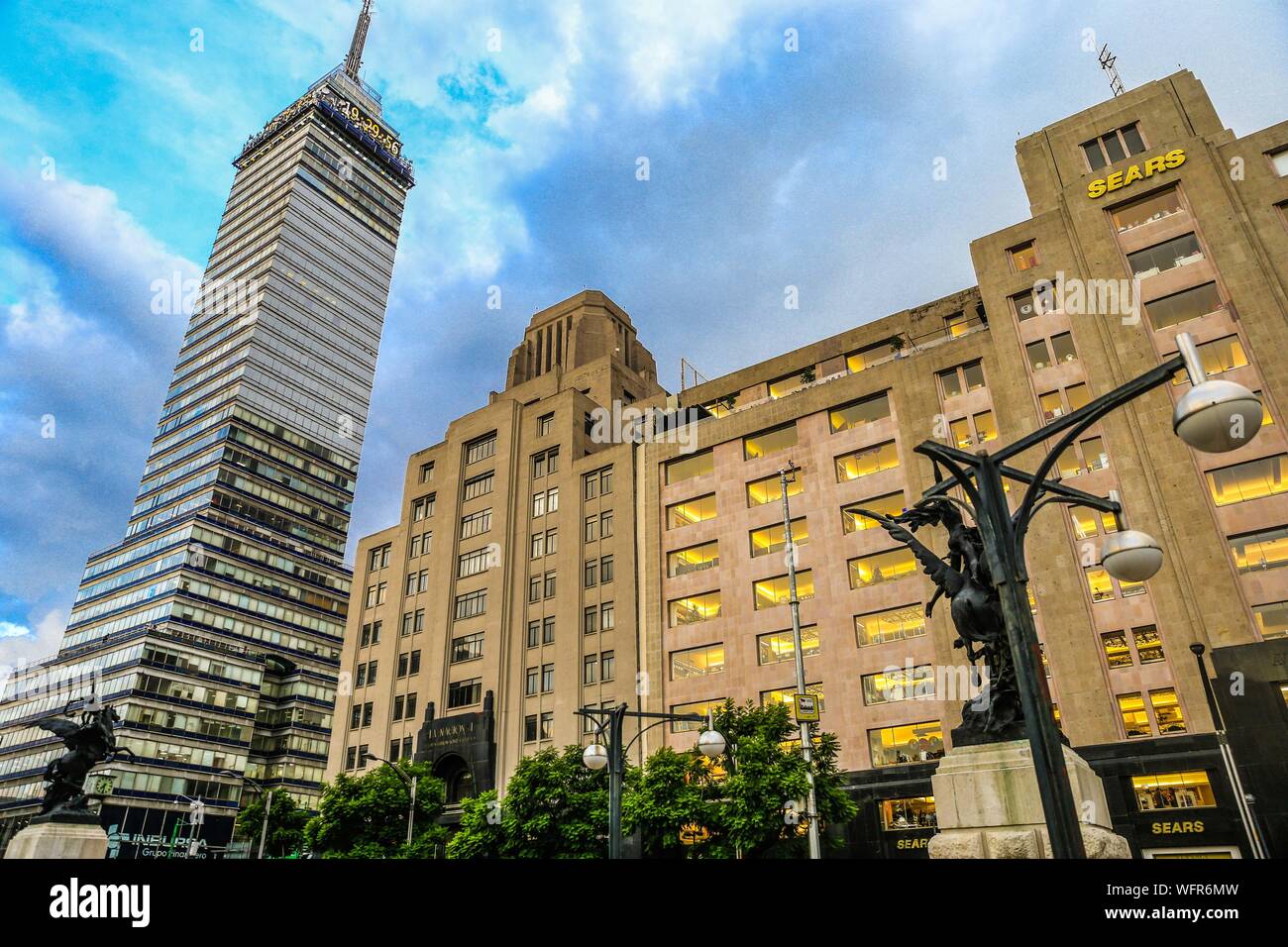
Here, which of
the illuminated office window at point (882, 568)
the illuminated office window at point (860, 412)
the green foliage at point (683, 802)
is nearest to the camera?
the green foliage at point (683, 802)

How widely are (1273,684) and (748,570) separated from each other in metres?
27.2

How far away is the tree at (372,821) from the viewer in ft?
146

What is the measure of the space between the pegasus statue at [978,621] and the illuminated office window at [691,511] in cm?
4358

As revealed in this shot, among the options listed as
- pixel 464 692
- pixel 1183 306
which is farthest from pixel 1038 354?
pixel 464 692

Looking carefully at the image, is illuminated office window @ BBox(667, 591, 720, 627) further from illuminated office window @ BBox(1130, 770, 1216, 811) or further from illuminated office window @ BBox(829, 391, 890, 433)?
illuminated office window @ BBox(1130, 770, 1216, 811)

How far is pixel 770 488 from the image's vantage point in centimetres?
5444

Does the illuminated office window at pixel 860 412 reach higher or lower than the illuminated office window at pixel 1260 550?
higher

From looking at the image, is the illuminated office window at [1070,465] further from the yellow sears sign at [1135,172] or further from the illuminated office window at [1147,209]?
the yellow sears sign at [1135,172]

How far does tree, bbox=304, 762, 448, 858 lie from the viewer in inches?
1748

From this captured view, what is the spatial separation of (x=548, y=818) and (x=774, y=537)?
23.4 metres

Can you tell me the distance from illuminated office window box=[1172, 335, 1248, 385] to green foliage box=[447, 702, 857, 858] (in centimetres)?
2783

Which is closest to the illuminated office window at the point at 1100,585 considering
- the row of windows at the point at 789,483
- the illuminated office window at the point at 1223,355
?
the row of windows at the point at 789,483

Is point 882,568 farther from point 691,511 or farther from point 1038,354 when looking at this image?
point 1038,354
